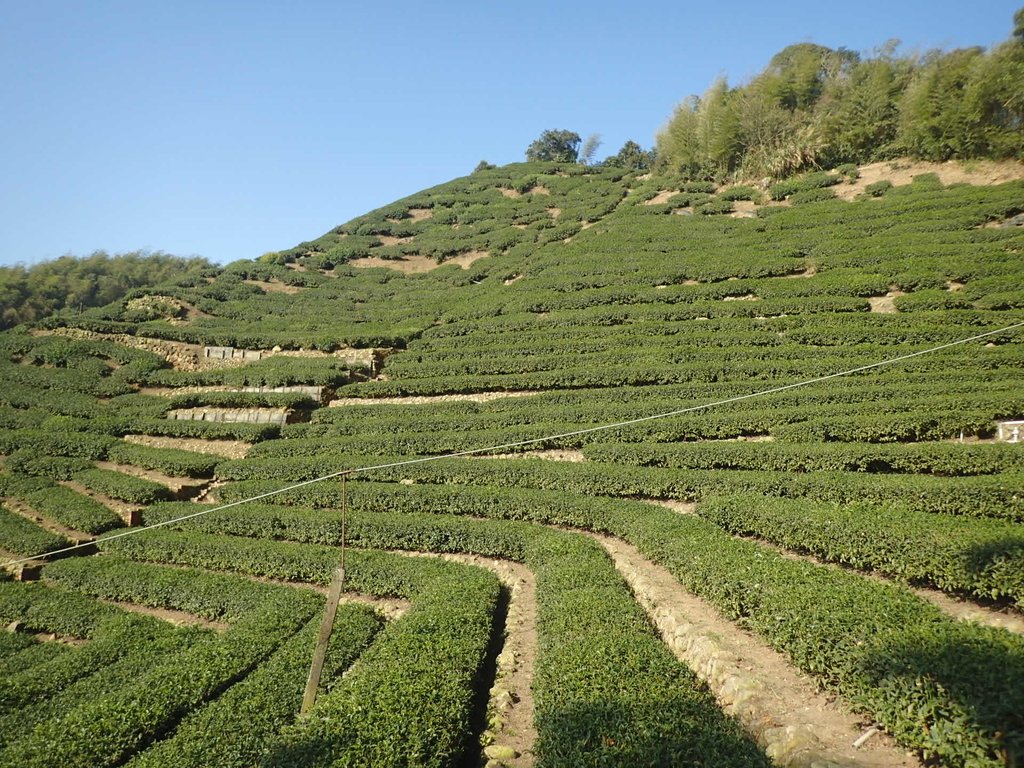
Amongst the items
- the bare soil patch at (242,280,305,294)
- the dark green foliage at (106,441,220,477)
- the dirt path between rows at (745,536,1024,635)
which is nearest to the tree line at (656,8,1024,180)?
the dirt path between rows at (745,536,1024,635)

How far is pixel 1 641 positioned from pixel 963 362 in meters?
25.3

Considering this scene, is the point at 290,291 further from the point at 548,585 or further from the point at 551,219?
the point at 548,585

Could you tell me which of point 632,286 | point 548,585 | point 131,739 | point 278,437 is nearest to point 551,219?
point 632,286

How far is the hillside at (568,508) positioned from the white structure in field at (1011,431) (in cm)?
48

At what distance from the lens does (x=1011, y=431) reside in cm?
1320

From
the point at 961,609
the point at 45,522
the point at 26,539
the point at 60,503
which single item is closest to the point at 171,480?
the point at 60,503

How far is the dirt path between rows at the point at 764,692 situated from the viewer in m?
5.68

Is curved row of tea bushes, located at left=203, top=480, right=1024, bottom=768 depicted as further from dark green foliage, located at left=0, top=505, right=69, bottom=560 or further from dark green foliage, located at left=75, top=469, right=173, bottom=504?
dark green foliage, located at left=0, top=505, right=69, bottom=560

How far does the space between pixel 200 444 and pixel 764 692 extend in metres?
21.5

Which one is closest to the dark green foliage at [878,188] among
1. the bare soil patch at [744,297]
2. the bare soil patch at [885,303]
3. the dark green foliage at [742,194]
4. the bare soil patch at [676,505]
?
the dark green foliage at [742,194]

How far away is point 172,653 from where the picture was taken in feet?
36.6

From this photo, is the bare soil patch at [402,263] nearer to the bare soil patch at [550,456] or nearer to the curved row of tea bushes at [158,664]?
the bare soil patch at [550,456]

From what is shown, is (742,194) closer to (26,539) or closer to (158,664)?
(158,664)

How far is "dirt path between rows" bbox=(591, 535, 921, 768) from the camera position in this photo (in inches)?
224
